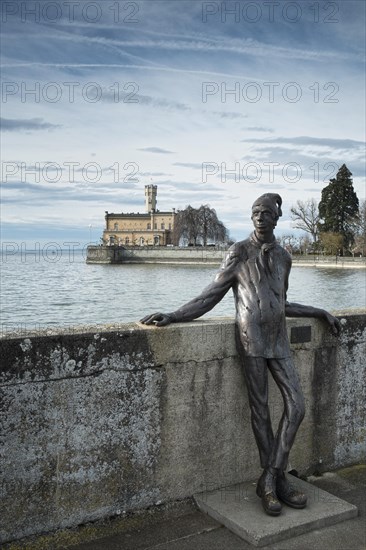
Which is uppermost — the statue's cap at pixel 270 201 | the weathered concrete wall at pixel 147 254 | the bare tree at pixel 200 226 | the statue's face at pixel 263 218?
the bare tree at pixel 200 226

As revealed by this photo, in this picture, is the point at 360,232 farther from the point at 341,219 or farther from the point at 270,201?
the point at 270,201

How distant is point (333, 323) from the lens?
4.29 metres

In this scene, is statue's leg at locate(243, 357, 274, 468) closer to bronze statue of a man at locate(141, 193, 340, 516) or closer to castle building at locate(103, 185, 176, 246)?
bronze statue of a man at locate(141, 193, 340, 516)

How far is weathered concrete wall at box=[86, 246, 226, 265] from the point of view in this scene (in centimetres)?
11075

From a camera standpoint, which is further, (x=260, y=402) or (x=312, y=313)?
(x=312, y=313)

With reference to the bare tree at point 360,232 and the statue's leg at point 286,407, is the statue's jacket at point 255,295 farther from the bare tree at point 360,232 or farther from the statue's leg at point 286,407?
the bare tree at point 360,232

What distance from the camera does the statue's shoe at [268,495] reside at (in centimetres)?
353

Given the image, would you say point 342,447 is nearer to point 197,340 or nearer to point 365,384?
point 365,384

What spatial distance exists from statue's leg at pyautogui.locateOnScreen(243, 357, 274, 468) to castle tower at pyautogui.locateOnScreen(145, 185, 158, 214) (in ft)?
511

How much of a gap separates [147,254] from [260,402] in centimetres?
11324

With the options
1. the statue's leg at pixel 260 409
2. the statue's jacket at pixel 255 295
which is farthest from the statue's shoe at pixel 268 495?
the statue's jacket at pixel 255 295

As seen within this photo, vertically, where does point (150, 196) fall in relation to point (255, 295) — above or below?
above

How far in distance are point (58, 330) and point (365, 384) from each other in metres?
2.56

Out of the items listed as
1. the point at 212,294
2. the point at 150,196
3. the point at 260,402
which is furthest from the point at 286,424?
the point at 150,196
